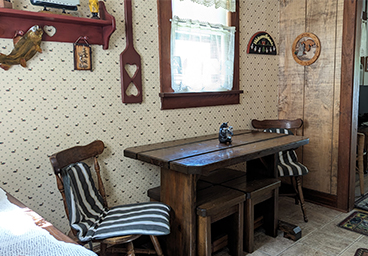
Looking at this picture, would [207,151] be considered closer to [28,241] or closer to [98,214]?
[98,214]

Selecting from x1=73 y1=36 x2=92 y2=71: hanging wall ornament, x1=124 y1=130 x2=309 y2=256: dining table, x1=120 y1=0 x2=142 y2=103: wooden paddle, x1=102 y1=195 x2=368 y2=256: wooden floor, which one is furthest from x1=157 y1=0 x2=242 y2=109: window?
x1=102 y1=195 x2=368 y2=256: wooden floor

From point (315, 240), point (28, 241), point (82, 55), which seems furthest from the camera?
point (315, 240)

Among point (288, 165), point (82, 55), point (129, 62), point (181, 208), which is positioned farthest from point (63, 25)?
point (288, 165)

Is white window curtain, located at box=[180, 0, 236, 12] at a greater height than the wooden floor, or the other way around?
white window curtain, located at box=[180, 0, 236, 12]

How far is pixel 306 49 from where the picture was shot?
3.42 meters

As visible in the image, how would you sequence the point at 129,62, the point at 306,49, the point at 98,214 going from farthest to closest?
the point at 306,49 < the point at 129,62 < the point at 98,214

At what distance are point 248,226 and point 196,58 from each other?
151 cm

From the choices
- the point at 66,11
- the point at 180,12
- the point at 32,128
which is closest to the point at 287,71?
the point at 180,12

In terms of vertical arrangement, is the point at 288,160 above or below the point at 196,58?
below

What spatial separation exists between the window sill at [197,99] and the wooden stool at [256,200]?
30.7 inches

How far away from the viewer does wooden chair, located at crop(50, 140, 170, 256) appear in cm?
178

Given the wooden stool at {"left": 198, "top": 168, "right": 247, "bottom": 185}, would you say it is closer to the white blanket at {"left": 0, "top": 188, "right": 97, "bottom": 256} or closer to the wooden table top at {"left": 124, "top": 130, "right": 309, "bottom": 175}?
the wooden table top at {"left": 124, "top": 130, "right": 309, "bottom": 175}

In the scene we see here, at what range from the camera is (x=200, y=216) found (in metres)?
2.12

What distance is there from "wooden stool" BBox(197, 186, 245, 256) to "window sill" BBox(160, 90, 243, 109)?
80 cm
